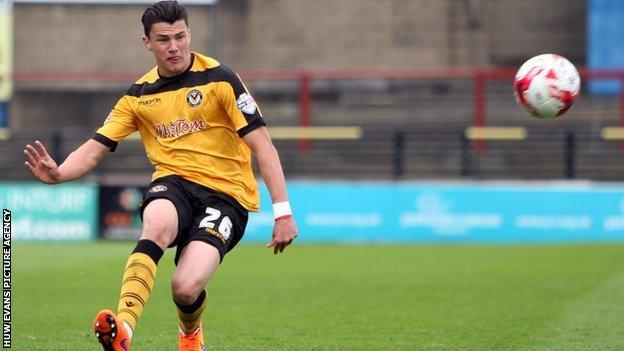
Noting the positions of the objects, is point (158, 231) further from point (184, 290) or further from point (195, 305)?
point (195, 305)

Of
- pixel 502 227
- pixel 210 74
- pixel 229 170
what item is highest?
pixel 210 74

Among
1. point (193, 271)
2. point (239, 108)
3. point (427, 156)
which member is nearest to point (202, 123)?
point (239, 108)

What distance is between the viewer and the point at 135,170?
2320cm

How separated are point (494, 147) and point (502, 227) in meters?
1.98

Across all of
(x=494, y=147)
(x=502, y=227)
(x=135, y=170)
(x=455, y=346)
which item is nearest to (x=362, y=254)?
(x=502, y=227)

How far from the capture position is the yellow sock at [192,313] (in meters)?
7.47

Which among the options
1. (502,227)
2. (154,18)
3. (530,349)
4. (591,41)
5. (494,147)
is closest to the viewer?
(154,18)

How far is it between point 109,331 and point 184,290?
2.20ft

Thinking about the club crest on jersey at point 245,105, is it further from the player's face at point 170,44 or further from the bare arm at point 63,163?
the bare arm at point 63,163

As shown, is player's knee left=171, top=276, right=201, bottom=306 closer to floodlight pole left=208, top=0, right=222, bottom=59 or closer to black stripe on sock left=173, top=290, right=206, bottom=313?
black stripe on sock left=173, top=290, right=206, bottom=313

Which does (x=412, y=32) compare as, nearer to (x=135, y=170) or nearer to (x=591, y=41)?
(x=591, y=41)

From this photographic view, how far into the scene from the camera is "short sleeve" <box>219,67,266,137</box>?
24.0 ft

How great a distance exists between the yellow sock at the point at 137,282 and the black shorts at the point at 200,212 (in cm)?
28

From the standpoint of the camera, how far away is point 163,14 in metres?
7.27
